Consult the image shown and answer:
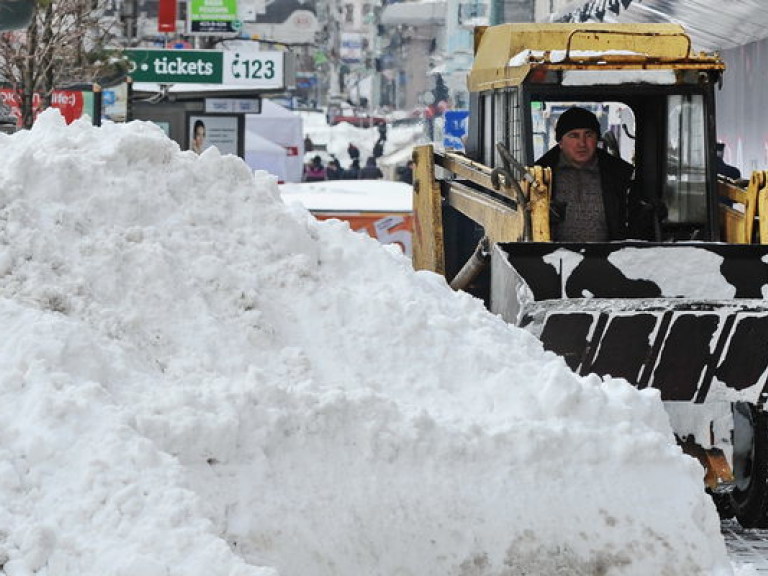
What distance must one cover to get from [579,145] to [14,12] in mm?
3889

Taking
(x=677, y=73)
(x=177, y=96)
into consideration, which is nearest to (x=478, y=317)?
(x=677, y=73)

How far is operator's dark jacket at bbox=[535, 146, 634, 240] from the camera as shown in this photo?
10625 mm

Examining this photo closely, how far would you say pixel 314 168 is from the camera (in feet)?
138

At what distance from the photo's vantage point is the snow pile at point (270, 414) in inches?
183

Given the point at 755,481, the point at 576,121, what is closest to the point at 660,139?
the point at 576,121

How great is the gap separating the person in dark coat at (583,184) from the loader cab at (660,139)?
0.58 ft

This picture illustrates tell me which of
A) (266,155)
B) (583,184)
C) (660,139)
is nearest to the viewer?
(583,184)

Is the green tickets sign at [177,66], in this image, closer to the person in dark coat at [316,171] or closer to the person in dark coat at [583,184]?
the person in dark coat at [316,171]

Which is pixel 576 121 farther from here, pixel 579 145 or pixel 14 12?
pixel 14 12

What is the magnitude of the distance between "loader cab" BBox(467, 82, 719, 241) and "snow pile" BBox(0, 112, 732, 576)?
4.57 m

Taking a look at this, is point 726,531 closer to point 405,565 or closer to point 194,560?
point 405,565

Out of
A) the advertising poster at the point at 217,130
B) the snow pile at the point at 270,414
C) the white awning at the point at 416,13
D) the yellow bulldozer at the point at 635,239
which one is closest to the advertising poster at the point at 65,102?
the yellow bulldozer at the point at 635,239

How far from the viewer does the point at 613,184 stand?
10.7 m

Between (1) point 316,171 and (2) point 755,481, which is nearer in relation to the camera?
(2) point 755,481
